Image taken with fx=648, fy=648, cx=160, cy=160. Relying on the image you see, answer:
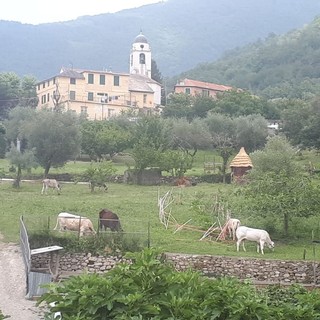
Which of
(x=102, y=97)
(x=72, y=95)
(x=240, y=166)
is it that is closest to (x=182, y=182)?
(x=240, y=166)

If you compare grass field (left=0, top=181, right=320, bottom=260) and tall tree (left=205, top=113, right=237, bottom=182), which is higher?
tall tree (left=205, top=113, right=237, bottom=182)

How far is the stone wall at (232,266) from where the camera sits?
23312mm

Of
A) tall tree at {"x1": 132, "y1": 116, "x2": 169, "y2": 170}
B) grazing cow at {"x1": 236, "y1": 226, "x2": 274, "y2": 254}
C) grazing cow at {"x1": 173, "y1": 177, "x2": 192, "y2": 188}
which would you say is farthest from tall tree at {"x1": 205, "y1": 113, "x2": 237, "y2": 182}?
grazing cow at {"x1": 236, "y1": 226, "x2": 274, "y2": 254}

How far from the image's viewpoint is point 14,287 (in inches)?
834

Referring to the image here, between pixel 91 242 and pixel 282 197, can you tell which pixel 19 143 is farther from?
pixel 282 197

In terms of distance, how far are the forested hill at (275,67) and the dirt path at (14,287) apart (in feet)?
344

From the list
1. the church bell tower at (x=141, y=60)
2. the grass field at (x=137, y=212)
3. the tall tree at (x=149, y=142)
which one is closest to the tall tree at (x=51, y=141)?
the grass field at (x=137, y=212)

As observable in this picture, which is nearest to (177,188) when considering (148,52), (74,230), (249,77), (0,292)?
(74,230)

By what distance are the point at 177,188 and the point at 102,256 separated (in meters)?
20.7

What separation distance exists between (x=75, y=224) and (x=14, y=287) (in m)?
4.93

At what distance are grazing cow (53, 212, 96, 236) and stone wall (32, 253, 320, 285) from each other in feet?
4.60

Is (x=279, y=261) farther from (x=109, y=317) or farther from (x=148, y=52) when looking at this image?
(x=148, y=52)

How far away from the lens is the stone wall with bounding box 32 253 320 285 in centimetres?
2331

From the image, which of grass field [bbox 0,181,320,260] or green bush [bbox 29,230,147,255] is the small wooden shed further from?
green bush [bbox 29,230,147,255]
